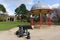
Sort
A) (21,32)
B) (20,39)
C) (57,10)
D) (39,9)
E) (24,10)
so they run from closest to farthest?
(20,39) < (21,32) < (39,9) < (57,10) < (24,10)

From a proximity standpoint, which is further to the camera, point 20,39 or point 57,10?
point 57,10

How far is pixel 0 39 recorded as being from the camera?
17312 mm

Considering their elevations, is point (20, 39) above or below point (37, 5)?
below

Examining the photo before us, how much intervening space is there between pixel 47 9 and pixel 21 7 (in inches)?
2427

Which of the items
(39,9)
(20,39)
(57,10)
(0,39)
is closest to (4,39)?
(0,39)

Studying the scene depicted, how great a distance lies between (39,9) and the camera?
96.3ft

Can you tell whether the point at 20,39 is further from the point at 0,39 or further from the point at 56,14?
the point at 56,14

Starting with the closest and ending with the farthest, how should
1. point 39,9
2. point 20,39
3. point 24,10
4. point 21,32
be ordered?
1. point 20,39
2. point 21,32
3. point 39,9
4. point 24,10

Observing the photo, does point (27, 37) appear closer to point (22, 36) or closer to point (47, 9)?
point (22, 36)

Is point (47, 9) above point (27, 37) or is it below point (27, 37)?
above

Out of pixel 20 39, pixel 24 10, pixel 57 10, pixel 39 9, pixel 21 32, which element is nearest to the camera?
pixel 20 39

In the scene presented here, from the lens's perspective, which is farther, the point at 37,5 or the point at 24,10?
the point at 24,10

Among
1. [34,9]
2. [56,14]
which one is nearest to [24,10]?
[56,14]

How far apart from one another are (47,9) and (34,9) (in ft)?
7.18
